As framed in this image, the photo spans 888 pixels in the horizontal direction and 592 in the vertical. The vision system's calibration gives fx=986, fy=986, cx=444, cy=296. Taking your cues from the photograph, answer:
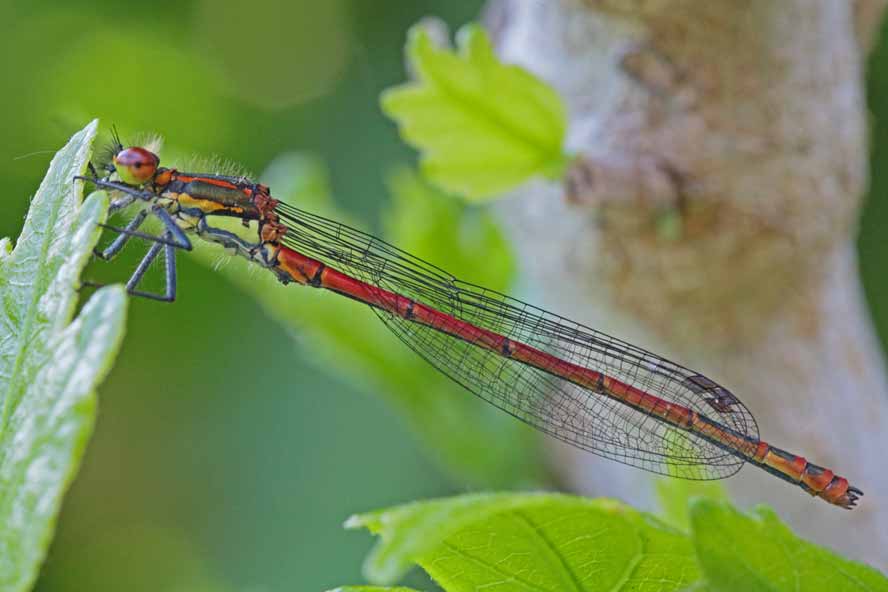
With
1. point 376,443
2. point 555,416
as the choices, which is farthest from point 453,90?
point 376,443

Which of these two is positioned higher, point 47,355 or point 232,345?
point 232,345

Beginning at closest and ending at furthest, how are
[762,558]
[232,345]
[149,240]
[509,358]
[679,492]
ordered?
[762,558] < [679,492] < [149,240] < [509,358] < [232,345]

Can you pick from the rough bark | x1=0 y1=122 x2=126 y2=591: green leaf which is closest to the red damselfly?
the rough bark

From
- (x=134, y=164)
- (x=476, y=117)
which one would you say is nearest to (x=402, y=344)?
(x=476, y=117)

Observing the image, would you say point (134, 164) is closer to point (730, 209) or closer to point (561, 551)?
point (730, 209)

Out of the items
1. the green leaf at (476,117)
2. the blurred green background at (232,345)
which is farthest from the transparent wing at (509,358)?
the blurred green background at (232,345)

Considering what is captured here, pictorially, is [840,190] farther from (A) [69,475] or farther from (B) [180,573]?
(B) [180,573]
